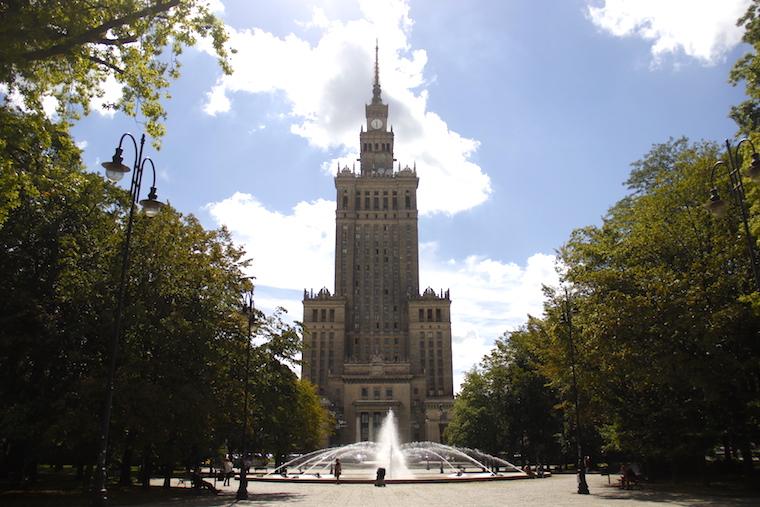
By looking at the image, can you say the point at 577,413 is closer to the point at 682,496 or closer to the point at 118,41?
the point at 682,496

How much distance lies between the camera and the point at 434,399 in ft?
366

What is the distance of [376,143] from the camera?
142 meters

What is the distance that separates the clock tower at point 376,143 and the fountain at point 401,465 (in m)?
83.7

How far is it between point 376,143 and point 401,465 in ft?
339

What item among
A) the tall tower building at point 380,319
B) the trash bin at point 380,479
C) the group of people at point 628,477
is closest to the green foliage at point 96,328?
the trash bin at point 380,479

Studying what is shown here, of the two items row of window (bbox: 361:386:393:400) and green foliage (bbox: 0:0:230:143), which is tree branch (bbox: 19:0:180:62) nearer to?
green foliage (bbox: 0:0:230:143)

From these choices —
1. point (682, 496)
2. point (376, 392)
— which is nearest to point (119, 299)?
point (682, 496)

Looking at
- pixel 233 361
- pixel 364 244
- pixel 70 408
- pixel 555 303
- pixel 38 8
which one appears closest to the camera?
pixel 38 8

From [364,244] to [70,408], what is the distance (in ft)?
342

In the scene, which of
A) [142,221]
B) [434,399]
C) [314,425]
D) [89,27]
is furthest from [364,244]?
[89,27]

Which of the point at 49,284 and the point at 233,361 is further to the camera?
the point at 233,361

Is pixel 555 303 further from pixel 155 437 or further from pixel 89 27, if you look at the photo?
pixel 89 27

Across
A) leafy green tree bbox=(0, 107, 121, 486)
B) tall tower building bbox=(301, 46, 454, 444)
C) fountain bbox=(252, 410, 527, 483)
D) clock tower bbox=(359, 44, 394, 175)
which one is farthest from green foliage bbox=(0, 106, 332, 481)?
clock tower bbox=(359, 44, 394, 175)

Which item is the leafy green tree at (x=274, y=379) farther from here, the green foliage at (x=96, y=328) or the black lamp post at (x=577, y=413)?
Result: the black lamp post at (x=577, y=413)
